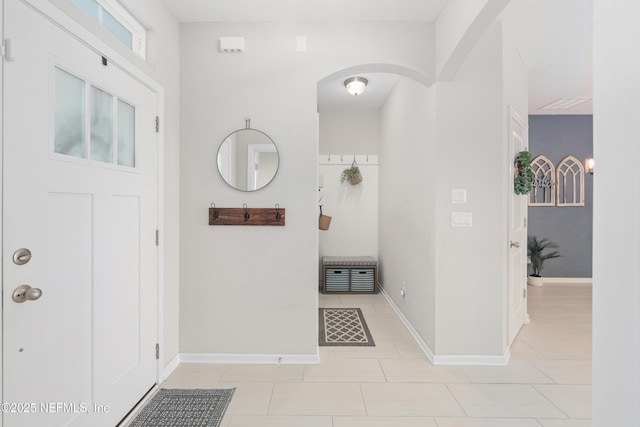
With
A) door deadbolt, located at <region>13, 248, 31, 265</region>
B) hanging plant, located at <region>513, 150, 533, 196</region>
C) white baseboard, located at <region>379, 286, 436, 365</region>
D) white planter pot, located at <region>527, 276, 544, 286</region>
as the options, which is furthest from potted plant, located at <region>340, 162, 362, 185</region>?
door deadbolt, located at <region>13, 248, 31, 265</region>

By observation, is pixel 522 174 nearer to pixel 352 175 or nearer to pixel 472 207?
pixel 472 207

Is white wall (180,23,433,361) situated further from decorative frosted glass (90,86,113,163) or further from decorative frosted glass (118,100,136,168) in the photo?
decorative frosted glass (90,86,113,163)

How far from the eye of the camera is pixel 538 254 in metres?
5.18

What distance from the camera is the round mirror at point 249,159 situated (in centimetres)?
268

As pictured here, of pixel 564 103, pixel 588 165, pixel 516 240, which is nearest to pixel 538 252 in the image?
pixel 588 165

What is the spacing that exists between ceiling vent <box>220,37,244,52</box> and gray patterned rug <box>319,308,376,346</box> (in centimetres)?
253

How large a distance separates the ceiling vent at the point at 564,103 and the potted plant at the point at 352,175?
2887mm

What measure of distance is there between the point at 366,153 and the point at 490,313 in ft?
10.3

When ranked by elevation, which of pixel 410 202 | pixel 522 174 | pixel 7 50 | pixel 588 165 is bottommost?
pixel 410 202

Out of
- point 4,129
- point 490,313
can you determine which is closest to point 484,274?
point 490,313

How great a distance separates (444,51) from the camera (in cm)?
251

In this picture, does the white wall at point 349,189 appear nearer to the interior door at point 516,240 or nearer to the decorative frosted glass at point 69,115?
the interior door at point 516,240

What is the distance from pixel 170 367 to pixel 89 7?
2.31 m

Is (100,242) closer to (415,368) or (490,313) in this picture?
(415,368)
